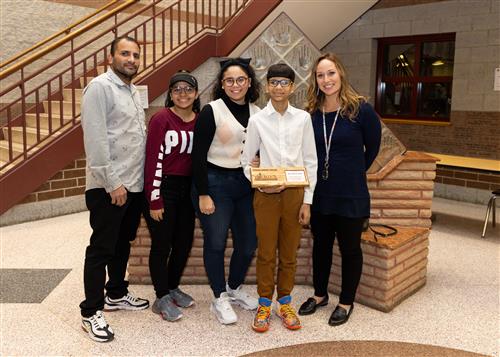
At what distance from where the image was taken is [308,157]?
8.16 feet

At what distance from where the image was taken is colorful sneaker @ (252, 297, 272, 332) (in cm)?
260

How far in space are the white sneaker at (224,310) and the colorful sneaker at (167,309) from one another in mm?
223

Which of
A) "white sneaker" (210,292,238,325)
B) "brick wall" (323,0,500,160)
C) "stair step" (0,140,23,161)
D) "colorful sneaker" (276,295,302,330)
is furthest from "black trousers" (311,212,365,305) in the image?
"brick wall" (323,0,500,160)

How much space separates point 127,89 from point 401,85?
6304mm

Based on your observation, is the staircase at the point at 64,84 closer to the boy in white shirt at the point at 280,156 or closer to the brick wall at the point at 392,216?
the brick wall at the point at 392,216

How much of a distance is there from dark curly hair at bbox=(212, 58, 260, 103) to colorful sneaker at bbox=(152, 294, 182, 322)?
122 centimetres

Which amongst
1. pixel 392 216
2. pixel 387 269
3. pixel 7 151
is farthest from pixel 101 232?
pixel 7 151

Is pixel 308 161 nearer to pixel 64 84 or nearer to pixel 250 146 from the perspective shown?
pixel 250 146

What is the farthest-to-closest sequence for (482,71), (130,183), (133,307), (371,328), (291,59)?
(482,71)
(291,59)
(133,307)
(371,328)
(130,183)

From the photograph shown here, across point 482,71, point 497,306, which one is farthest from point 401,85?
point 497,306

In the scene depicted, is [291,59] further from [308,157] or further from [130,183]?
[130,183]

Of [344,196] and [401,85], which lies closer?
[344,196]

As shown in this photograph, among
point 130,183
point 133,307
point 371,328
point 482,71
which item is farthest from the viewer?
point 482,71

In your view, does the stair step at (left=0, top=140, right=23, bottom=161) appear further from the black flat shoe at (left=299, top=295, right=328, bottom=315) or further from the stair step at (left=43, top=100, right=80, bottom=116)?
the black flat shoe at (left=299, top=295, right=328, bottom=315)
